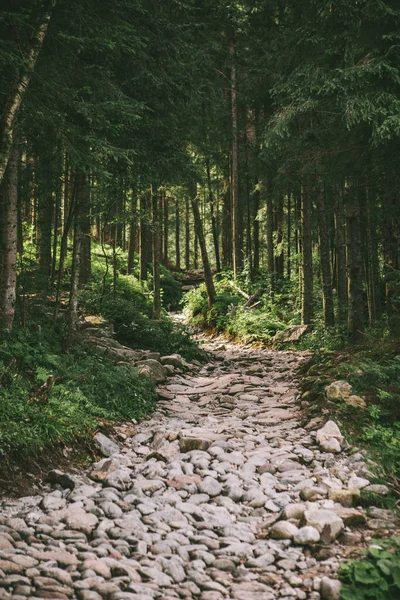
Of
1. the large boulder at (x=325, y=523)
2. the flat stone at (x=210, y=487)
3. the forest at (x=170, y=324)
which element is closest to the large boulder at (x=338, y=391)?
the forest at (x=170, y=324)

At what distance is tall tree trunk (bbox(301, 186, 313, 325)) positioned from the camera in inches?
561

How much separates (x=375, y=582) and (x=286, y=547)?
810 mm

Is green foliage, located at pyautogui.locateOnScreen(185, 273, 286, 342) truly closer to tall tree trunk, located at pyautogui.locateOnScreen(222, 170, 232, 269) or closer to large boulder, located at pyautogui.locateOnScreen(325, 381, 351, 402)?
tall tree trunk, located at pyautogui.locateOnScreen(222, 170, 232, 269)

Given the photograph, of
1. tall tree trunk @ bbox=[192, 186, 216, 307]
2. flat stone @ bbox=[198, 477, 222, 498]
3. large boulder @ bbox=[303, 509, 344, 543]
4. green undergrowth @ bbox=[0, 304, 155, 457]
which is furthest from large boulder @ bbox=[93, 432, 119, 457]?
tall tree trunk @ bbox=[192, 186, 216, 307]

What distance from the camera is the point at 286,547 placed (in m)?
3.62

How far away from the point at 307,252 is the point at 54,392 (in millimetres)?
10021

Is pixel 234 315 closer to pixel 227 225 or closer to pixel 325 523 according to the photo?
pixel 227 225

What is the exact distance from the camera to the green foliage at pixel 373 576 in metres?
2.90

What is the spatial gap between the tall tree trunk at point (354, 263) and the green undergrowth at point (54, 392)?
489 cm

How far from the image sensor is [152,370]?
9961mm

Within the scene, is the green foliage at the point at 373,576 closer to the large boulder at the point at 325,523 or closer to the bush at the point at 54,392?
the large boulder at the point at 325,523

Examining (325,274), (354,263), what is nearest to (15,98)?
(354,263)

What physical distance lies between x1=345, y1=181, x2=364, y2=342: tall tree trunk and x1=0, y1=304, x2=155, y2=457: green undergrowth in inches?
193

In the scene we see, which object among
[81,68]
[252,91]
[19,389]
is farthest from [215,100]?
[19,389]
